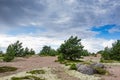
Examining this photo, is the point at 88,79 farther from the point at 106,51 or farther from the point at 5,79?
the point at 106,51

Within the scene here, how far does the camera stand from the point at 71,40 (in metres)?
85.6

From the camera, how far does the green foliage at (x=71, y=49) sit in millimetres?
83000

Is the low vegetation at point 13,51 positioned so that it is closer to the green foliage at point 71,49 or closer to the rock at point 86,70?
the green foliage at point 71,49

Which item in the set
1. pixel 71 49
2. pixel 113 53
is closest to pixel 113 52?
pixel 113 53

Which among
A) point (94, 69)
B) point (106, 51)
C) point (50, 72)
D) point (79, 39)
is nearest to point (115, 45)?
point (106, 51)

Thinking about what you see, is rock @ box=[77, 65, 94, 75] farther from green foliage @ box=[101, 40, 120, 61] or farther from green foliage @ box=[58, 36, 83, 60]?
green foliage @ box=[101, 40, 120, 61]

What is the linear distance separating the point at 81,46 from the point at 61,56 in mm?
8085

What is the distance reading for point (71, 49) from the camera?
8250 cm

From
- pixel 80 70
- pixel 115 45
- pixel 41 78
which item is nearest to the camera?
pixel 41 78

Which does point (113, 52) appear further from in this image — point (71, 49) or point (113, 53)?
point (71, 49)

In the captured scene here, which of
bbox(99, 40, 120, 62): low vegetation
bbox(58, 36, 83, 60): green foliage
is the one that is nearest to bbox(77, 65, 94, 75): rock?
bbox(58, 36, 83, 60): green foliage

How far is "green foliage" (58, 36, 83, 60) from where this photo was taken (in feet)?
272

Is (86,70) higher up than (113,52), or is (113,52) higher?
(113,52)

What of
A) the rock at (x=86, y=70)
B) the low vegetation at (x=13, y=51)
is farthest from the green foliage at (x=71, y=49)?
the rock at (x=86, y=70)
